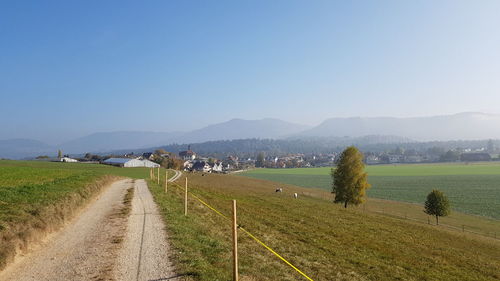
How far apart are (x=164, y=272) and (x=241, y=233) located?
9266 millimetres

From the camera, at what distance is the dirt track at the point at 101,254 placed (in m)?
11.9

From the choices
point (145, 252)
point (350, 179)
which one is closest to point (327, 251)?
point (145, 252)

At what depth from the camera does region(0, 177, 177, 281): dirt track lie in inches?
468

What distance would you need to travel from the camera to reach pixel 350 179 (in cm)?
6019

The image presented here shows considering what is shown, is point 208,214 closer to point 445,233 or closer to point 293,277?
point 293,277

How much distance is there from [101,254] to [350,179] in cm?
5170

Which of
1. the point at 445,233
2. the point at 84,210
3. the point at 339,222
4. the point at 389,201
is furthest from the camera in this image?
the point at 389,201

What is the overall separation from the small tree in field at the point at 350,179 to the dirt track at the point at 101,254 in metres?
44.4

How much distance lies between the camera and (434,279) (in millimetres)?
19031

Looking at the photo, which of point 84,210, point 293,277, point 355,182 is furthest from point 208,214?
point 355,182

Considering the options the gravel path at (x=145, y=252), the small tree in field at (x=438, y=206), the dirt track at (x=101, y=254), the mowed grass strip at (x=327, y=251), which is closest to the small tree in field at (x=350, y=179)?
the small tree in field at (x=438, y=206)

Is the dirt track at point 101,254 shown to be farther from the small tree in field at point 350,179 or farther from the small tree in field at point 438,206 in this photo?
the small tree in field at point 438,206

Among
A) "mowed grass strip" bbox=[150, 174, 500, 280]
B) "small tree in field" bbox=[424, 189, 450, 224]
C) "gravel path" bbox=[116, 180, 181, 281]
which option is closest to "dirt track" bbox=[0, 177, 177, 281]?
"gravel path" bbox=[116, 180, 181, 281]

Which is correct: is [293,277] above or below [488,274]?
above
